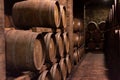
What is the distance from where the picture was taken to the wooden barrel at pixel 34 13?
3914 mm

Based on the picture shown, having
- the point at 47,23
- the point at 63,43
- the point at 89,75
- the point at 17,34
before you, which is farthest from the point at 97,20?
the point at 17,34

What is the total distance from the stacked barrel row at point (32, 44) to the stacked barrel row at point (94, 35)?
10113 millimetres

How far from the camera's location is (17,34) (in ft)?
10.1

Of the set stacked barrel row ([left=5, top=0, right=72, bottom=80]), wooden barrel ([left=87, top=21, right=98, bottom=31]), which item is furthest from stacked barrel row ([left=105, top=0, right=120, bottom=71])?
wooden barrel ([left=87, top=21, right=98, bottom=31])

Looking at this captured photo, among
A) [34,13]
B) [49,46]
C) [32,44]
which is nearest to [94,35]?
[34,13]

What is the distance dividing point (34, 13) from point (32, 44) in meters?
1.12

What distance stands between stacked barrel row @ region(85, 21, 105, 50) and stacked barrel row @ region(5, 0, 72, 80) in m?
10.1

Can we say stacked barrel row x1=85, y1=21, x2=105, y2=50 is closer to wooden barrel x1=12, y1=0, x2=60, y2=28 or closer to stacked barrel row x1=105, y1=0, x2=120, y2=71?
stacked barrel row x1=105, y1=0, x2=120, y2=71

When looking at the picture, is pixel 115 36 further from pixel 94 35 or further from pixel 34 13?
pixel 94 35

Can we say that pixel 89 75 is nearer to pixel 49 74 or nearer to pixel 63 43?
pixel 63 43

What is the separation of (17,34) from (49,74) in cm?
113

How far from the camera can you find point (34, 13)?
391cm

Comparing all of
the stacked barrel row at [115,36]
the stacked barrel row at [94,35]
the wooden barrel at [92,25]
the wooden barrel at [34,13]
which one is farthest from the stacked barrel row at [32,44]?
the wooden barrel at [92,25]

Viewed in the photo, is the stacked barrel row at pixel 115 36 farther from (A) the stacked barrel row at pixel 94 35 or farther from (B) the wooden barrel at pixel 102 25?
(B) the wooden barrel at pixel 102 25
